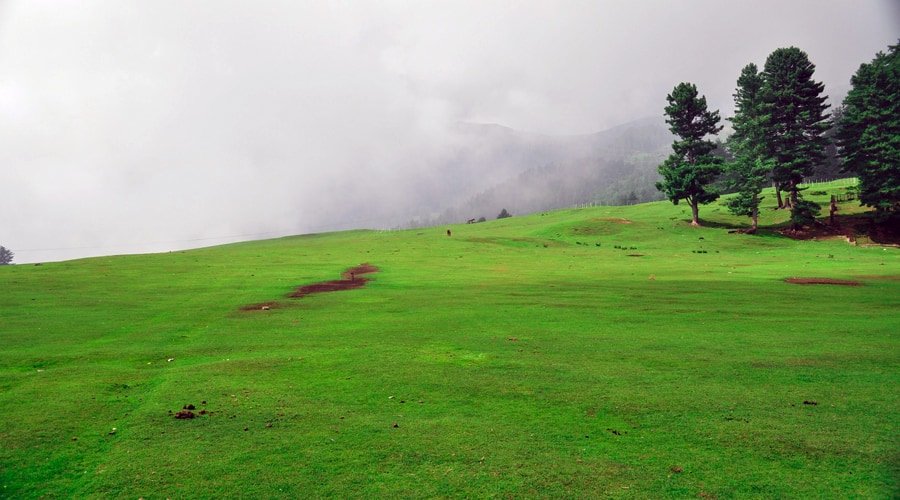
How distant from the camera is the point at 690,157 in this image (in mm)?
89125

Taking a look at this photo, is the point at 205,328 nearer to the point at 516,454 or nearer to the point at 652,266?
the point at 516,454

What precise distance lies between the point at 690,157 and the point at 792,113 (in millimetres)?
16207

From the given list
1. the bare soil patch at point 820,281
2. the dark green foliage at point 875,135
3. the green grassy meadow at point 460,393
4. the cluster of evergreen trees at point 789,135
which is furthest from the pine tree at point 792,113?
the green grassy meadow at point 460,393

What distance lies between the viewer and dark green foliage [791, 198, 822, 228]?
7262 cm

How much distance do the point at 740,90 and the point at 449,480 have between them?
98.9 metres

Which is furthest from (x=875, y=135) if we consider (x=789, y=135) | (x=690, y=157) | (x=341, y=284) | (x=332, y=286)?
(x=332, y=286)

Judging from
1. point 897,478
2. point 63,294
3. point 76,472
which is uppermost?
point 63,294

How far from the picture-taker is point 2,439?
11.0 metres

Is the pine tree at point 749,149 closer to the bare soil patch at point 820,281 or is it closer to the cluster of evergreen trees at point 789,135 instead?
the cluster of evergreen trees at point 789,135

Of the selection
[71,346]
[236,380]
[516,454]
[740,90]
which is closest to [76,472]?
[236,380]

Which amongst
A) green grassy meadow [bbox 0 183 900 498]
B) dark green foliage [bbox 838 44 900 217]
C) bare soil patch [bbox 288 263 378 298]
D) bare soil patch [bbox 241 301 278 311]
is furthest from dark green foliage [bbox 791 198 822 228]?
bare soil patch [bbox 241 301 278 311]

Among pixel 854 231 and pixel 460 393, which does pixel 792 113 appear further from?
pixel 460 393

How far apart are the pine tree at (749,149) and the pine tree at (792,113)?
5.23 ft

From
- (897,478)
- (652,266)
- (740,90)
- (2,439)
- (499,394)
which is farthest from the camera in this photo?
(740,90)
